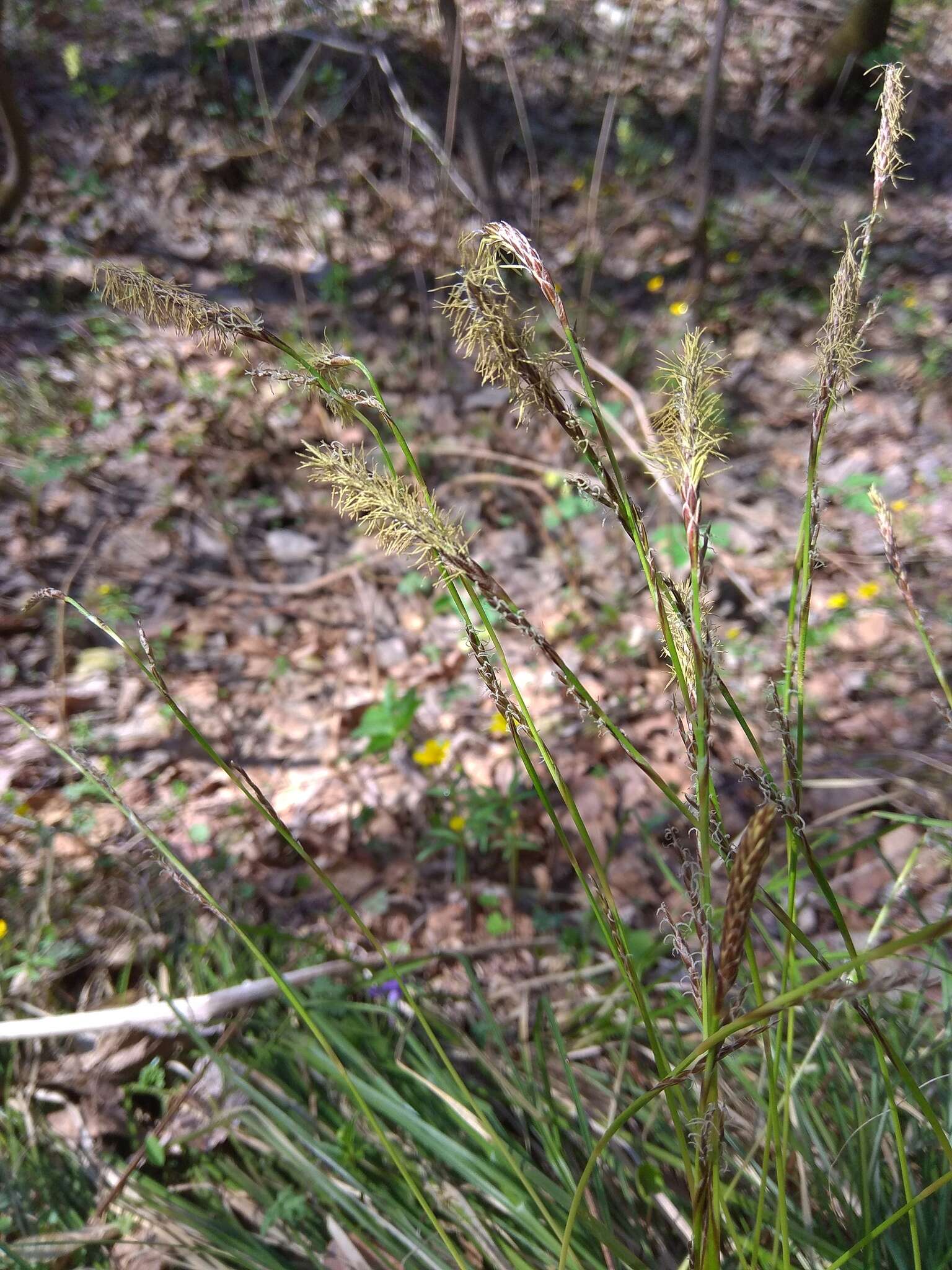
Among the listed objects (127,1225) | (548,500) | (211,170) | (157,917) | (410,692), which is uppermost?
(211,170)

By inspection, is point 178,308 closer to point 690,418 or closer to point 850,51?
point 690,418

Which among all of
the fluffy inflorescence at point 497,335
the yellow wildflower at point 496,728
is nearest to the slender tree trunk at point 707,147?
the yellow wildflower at point 496,728

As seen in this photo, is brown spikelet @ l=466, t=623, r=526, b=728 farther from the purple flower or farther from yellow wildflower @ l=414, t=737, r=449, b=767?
yellow wildflower @ l=414, t=737, r=449, b=767

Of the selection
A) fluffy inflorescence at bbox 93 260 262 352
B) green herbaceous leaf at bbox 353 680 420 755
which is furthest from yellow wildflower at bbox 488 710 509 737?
fluffy inflorescence at bbox 93 260 262 352

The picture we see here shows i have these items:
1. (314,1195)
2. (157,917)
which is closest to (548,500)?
(157,917)

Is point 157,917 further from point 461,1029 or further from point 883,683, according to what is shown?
point 883,683

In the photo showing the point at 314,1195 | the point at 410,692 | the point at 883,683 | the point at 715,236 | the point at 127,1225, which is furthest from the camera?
the point at 715,236

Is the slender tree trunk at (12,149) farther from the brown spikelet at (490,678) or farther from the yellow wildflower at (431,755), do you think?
the brown spikelet at (490,678)
